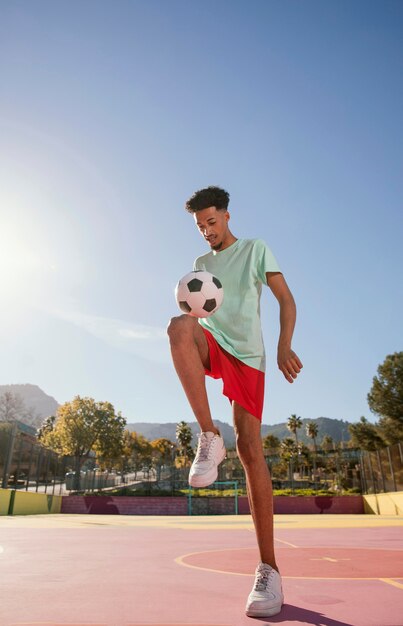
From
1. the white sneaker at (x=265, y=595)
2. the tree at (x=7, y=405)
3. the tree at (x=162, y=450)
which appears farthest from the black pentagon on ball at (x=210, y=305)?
the tree at (x=162, y=450)

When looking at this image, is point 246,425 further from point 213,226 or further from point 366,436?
point 366,436

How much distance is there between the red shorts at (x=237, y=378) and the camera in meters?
2.62

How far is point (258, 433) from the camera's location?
101 inches

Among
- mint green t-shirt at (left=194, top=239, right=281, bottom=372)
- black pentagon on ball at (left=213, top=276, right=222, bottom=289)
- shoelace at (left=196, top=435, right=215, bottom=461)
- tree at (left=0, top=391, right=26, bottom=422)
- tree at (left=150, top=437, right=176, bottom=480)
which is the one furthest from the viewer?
tree at (left=150, top=437, right=176, bottom=480)

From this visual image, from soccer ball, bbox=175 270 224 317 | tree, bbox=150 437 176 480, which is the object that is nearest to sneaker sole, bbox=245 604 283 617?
soccer ball, bbox=175 270 224 317

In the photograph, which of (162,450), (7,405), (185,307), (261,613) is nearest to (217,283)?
(185,307)

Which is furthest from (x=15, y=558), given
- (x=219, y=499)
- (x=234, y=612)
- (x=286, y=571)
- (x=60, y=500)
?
(x=219, y=499)

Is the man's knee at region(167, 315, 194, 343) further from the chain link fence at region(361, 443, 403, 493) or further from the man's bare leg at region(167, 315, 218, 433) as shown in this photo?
the chain link fence at region(361, 443, 403, 493)

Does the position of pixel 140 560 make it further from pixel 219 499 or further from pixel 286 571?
pixel 219 499

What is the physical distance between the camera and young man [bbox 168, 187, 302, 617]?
8.11 ft

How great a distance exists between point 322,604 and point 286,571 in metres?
1.40

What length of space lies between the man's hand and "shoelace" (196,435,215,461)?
1.80ft

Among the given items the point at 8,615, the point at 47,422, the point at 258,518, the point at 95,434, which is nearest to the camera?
the point at 8,615

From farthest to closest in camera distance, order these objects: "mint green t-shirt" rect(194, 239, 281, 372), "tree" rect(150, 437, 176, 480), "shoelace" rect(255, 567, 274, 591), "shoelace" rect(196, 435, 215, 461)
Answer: "tree" rect(150, 437, 176, 480) → "mint green t-shirt" rect(194, 239, 281, 372) → "shoelace" rect(196, 435, 215, 461) → "shoelace" rect(255, 567, 274, 591)
